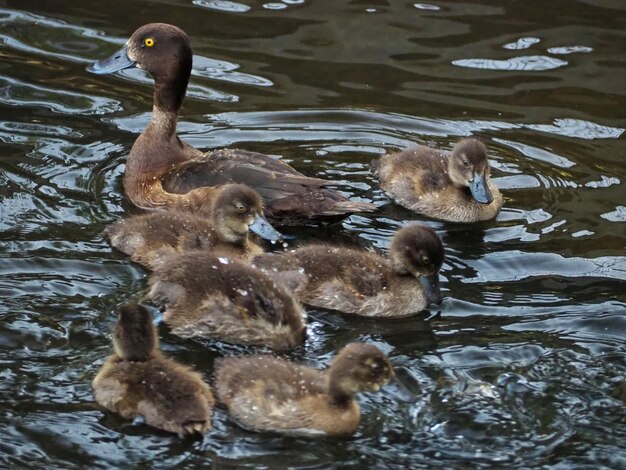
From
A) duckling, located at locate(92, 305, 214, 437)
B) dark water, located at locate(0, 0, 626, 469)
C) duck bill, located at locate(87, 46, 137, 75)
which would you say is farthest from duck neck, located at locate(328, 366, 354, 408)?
duck bill, located at locate(87, 46, 137, 75)

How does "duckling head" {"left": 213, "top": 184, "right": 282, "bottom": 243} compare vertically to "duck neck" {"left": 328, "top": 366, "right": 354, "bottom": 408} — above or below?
above

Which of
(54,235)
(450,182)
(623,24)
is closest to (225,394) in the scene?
(54,235)

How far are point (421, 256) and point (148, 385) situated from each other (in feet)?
6.51

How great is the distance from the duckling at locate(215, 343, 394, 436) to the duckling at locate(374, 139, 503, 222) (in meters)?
2.68

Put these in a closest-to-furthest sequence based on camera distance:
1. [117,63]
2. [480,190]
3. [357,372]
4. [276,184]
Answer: [357,372] → [276,184] → [480,190] → [117,63]

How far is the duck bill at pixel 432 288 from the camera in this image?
7570mm

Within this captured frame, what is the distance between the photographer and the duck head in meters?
9.20

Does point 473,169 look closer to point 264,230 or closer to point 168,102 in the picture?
point 264,230

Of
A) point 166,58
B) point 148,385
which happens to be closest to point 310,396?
point 148,385

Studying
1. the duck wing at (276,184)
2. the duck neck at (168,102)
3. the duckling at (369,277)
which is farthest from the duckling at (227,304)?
the duck neck at (168,102)

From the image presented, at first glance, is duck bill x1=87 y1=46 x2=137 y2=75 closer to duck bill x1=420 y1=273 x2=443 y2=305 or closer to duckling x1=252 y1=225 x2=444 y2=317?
duckling x1=252 y1=225 x2=444 y2=317

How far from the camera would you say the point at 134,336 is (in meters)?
A: 6.42

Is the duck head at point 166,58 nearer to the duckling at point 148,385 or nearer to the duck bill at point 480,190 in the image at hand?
the duck bill at point 480,190

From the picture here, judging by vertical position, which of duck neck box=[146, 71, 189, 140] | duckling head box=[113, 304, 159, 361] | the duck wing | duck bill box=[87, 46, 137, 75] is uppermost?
duck bill box=[87, 46, 137, 75]
